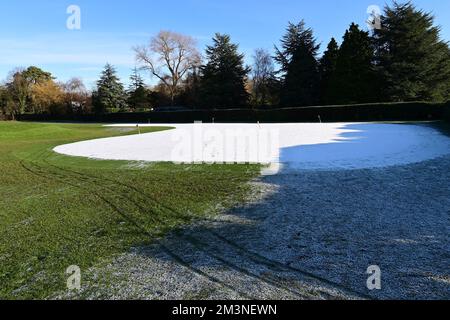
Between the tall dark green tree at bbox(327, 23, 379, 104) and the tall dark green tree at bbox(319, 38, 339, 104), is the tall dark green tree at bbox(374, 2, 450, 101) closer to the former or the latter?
the tall dark green tree at bbox(327, 23, 379, 104)

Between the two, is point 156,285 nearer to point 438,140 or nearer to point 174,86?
point 438,140

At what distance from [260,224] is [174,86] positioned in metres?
61.8

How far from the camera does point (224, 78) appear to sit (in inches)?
2076

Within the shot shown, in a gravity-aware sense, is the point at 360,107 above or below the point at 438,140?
above

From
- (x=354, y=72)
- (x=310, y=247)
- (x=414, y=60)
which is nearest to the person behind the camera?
(x=310, y=247)

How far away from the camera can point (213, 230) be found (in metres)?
5.25

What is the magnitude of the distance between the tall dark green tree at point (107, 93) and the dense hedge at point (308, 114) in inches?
229

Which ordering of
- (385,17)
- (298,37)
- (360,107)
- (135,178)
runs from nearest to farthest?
(135,178) → (360,107) → (385,17) → (298,37)

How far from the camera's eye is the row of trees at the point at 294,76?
38.4 metres

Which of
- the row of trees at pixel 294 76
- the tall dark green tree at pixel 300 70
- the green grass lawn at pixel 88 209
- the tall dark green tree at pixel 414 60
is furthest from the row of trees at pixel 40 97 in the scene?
the green grass lawn at pixel 88 209

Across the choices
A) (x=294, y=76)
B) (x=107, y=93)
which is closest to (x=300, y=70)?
(x=294, y=76)

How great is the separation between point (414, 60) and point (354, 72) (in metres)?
6.26

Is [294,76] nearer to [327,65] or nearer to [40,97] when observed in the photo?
[327,65]

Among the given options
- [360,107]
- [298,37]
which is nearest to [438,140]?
[360,107]
